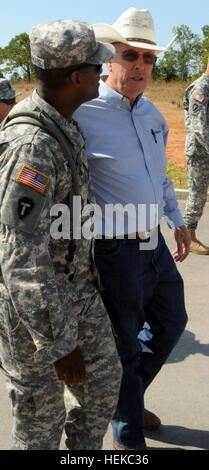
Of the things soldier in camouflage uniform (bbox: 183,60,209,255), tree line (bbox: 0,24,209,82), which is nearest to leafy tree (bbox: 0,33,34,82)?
tree line (bbox: 0,24,209,82)

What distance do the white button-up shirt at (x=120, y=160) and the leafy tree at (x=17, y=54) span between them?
187ft

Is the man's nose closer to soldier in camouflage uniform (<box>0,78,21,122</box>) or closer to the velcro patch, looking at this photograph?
soldier in camouflage uniform (<box>0,78,21,122</box>)

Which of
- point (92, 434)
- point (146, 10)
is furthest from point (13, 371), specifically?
point (146, 10)

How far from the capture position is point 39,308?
6.59 feet

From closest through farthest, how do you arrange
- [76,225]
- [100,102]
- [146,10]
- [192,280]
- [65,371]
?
[65,371]
[76,225]
[100,102]
[146,10]
[192,280]

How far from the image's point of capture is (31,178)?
6.49 ft

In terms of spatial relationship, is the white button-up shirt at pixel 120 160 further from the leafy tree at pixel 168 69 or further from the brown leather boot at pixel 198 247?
the leafy tree at pixel 168 69

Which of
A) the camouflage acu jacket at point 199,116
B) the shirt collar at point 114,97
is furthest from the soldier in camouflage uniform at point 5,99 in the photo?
the shirt collar at point 114,97

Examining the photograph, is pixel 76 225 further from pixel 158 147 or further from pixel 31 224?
pixel 158 147

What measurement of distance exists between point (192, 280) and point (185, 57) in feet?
169

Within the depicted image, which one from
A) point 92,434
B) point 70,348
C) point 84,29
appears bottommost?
point 92,434

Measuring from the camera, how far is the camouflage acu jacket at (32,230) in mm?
1987

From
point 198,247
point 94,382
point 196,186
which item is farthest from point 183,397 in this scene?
point 196,186

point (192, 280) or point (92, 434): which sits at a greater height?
point (92, 434)
